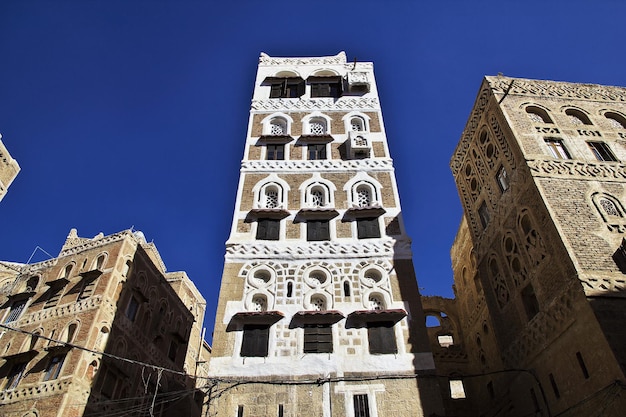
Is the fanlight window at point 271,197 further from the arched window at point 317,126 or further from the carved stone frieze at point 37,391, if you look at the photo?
the carved stone frieze at point 37,391

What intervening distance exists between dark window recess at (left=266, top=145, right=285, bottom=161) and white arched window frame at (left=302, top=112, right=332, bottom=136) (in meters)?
1.64

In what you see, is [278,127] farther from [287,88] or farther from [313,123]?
[287,88]

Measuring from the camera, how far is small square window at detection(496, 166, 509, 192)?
19.9 m

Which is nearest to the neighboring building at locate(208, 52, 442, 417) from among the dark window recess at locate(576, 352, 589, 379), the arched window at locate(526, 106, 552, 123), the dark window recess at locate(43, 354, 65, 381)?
the dark window recess at locate(576, 352, 589, 379)

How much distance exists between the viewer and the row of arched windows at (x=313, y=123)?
23.8 meters

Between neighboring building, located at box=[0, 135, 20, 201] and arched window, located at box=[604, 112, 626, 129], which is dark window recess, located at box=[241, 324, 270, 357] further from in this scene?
arched window, located at box=[604, 112, 626, 129]

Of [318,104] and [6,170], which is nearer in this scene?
[6,170]

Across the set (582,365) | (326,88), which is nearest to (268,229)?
(326,88)

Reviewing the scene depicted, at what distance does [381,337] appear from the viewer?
15.6 m

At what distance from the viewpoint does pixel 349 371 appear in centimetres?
1468

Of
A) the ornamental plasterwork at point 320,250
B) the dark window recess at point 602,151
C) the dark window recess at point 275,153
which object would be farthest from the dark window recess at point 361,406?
the dark window recess at point 602,151

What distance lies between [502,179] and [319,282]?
33.0 ft

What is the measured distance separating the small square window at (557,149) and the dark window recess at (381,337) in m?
10.2

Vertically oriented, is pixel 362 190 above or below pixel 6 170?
below
